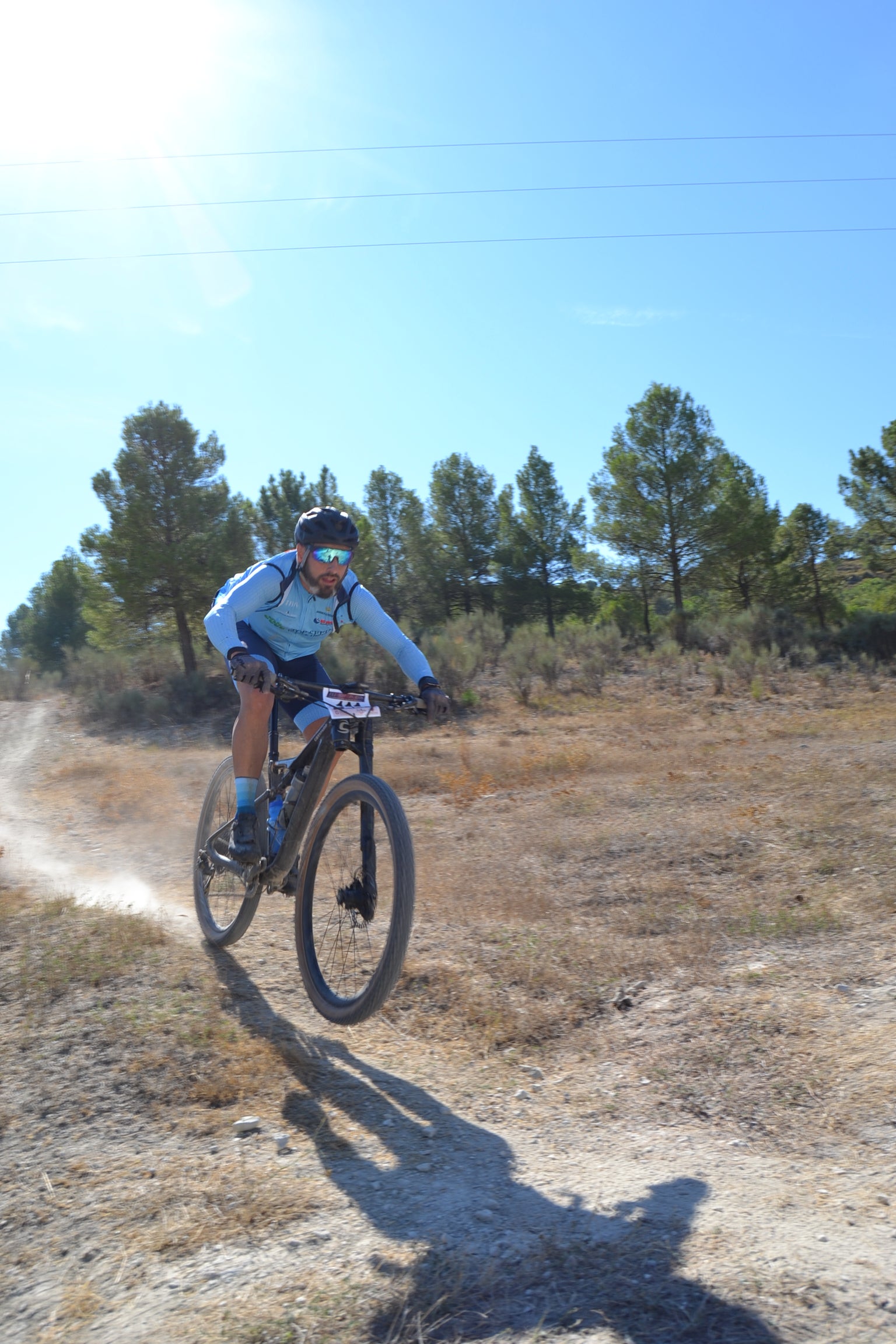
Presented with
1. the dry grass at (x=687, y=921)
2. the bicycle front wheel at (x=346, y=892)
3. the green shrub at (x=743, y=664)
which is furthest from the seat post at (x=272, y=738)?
the green shrub at (x=743, y=664)

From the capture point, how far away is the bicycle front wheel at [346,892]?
3.62 metres

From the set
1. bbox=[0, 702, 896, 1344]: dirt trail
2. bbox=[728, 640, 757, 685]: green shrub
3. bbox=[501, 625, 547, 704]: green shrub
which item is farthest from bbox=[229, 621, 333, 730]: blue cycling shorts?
bbox=[728, 640, 757, 685]: green shrub

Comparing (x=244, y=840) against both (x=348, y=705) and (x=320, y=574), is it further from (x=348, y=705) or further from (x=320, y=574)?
(x=320, y=574)

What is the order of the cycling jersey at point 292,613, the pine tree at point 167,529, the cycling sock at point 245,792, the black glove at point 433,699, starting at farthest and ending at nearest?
the pine tree at point 167,529 → the cycling sock at point 245,792 → the cycling jersey at point 292,613 → the black glove at point 433,699

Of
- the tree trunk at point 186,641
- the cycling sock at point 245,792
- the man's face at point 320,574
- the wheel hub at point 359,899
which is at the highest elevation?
the tree trunk at point 186,641

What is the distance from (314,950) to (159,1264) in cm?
172

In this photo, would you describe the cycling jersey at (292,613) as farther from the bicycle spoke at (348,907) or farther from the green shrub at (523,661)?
the green shrub at (523,661)

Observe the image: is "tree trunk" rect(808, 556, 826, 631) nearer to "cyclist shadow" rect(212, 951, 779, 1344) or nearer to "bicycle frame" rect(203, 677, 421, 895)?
"bicycle frame" rect(203, 677, 421, 895)

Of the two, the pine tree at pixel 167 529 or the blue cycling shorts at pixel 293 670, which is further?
the pine tree at pixel 167 529

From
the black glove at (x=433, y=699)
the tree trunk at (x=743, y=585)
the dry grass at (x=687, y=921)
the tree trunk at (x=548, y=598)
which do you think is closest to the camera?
the dry grass at (x=687, y=921)

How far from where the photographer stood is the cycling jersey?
407 centimetres

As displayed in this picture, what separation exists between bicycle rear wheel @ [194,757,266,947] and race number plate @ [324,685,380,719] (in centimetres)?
88

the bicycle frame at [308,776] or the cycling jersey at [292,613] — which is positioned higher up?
the cycling jersey at [292,613]

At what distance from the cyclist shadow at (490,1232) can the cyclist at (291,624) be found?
1450 mm
